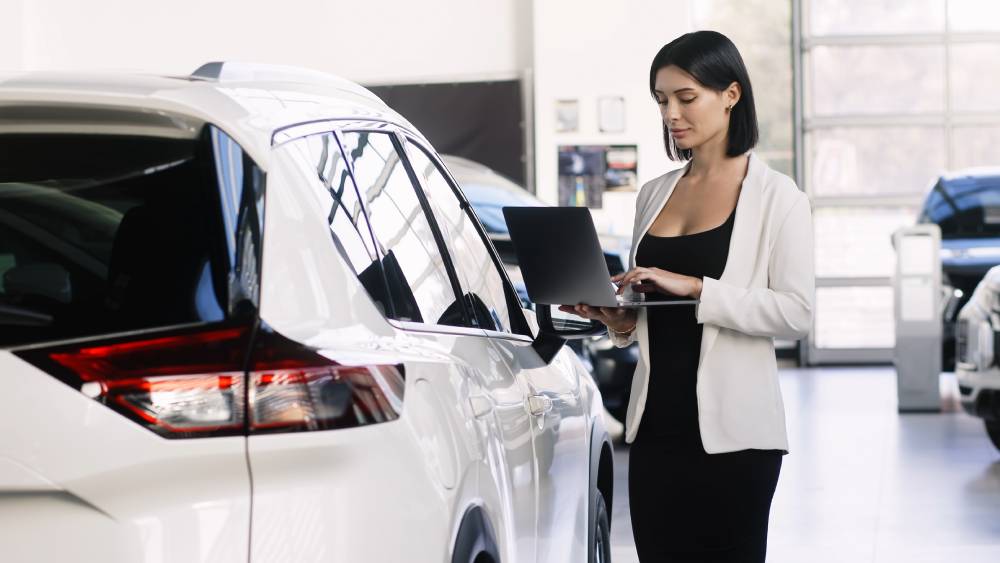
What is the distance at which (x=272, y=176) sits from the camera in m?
1.92

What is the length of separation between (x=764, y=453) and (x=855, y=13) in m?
13.0

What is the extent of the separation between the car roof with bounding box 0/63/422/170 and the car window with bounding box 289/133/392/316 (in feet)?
0.17

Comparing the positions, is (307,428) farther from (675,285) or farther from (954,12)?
(954,12)

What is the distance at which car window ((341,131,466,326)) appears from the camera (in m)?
2.36

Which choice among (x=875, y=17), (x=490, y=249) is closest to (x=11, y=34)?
(x=875, y=17)

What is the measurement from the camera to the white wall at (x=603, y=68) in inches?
546

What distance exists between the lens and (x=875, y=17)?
1523cm

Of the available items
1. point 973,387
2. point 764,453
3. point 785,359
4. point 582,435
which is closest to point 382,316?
point 764,453

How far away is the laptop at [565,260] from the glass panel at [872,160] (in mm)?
12736

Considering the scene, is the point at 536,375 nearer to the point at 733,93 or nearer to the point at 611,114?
the point at 733,93

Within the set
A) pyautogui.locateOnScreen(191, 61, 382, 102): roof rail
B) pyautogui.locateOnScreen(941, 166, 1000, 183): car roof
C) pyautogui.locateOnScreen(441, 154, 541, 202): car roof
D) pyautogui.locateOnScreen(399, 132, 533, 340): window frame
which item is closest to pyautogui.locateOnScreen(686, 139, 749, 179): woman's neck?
pyautogui.locateOnScreen(399, 132, 533, 340): window frame

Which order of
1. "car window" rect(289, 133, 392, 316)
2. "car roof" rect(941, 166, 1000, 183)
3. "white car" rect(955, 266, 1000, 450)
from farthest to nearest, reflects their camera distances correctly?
1. "car roof" rect(941, 166, 1000, 183)
2. "white car" rect(955, 266, 1000, 450)
3. "car window" rect(289, 133, 392, 316)

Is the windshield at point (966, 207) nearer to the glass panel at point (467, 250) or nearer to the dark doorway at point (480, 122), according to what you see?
the dark doorway at point (480, 122)

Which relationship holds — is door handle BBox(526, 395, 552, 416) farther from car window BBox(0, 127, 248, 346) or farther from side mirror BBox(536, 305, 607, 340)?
car window BBox(0, 127, 248, 346)
